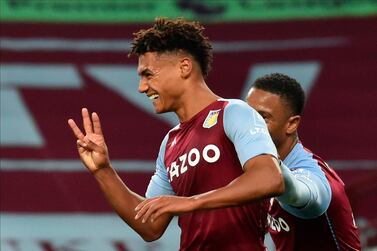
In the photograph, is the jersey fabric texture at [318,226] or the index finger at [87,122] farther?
the jersey fabric texture at [318,226]

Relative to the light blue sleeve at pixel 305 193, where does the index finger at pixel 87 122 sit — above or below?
above

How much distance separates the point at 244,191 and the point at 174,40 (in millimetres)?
945

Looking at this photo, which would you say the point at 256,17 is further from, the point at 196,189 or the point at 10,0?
the point at 196,189

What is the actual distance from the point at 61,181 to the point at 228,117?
532cm

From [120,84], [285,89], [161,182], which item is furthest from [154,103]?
[120,84]

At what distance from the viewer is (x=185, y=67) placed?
4996mm

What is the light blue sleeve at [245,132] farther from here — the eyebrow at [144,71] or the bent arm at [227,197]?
the eyebrow at [144,71]

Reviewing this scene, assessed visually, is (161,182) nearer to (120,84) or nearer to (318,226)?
(318,226)

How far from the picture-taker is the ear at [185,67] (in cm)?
499

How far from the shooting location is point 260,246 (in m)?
4.90

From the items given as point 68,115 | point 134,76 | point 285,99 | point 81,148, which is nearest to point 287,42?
point 134,76

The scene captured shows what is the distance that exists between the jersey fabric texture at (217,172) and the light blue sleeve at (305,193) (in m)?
0.16

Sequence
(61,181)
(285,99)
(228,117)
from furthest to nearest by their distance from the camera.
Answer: (61,181) → (285,99) → (228,117)

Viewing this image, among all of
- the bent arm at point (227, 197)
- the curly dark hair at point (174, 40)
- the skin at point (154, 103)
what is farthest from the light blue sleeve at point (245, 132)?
the curly dark hair at point (174, 40)
